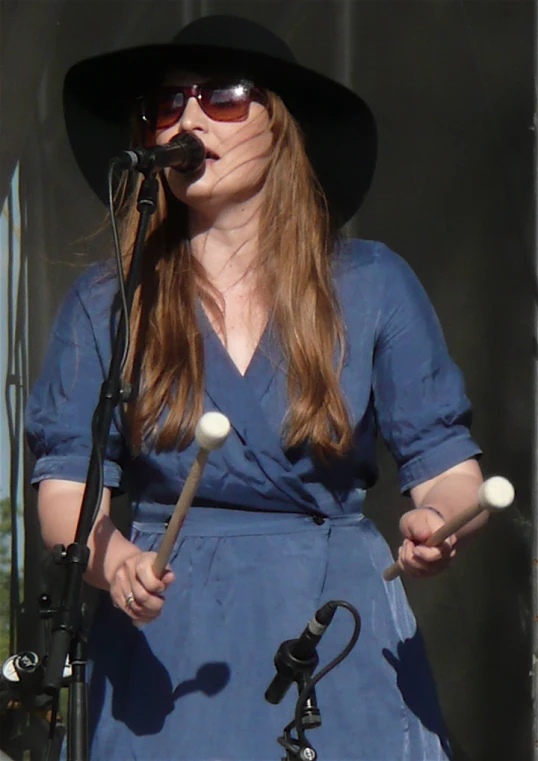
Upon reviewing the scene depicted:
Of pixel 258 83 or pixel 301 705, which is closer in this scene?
pixel 301 705

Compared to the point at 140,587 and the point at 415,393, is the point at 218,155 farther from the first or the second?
the point at 140,587

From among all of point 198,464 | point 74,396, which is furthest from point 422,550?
point 74,396

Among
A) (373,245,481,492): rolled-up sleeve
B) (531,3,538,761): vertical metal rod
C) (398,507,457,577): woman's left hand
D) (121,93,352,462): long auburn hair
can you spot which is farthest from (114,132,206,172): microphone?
(531,3,538,761): vertical metal rod

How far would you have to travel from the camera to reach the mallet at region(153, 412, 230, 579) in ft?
4.93

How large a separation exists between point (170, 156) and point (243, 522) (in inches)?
20.3

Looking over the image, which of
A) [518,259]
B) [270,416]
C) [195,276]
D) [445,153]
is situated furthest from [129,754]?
[445,153]

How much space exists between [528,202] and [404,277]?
612 mm

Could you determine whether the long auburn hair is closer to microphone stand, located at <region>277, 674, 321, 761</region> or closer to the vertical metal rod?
microphone stand, located at <region>277, 674, 321, 761</region>

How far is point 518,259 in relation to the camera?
2.65 m

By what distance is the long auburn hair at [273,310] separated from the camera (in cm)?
198

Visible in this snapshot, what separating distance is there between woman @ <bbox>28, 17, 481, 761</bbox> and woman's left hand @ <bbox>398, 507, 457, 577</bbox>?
20 millimetres

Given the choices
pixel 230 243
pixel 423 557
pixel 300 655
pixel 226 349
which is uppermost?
pixel 230 243

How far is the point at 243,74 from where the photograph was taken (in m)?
2.11

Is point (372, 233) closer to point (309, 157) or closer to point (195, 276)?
point (309, 157)
